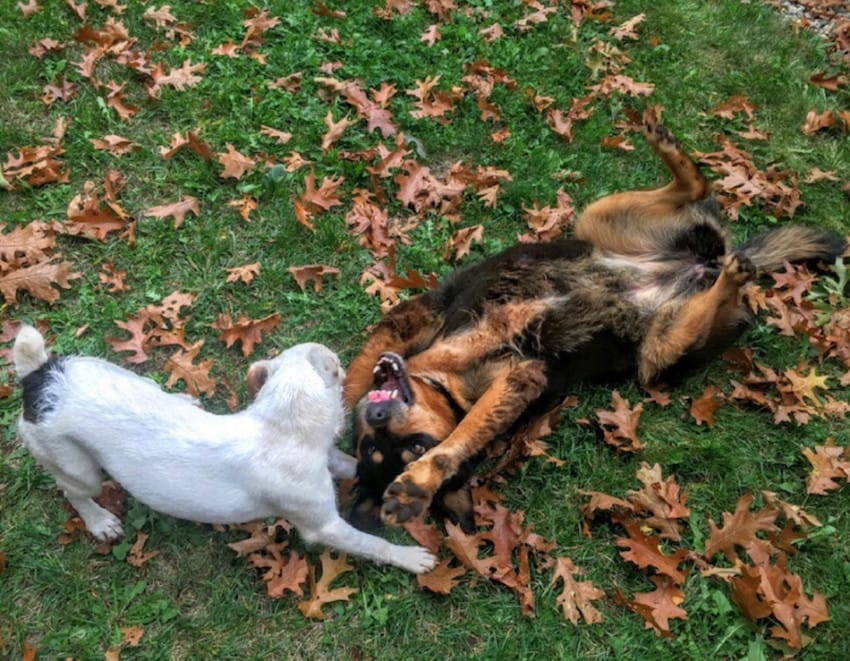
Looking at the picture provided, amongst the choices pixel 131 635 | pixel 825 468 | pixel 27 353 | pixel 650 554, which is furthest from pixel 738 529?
pixel 27 353

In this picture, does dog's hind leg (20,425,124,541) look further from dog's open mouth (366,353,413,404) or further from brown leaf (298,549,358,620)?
dog's open mouth (366,353,413,404)

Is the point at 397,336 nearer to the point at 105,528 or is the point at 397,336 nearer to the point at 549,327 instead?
the point at 549,327

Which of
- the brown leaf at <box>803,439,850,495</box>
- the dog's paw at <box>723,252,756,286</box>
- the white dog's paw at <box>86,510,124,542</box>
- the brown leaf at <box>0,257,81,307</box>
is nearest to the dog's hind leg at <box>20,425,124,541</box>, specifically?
the white dog's paw at <box>86,510,124,542</box>

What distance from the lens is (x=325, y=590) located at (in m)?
3.85

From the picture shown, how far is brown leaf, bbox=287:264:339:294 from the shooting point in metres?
5.00

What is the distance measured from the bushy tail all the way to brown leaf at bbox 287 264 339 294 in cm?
307

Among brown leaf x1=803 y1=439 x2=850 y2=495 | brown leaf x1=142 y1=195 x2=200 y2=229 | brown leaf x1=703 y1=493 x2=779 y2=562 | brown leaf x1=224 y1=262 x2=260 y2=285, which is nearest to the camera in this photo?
brown leaf x1=703 y1=493 x2=779 y2=562

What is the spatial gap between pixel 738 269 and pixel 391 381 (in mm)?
2321

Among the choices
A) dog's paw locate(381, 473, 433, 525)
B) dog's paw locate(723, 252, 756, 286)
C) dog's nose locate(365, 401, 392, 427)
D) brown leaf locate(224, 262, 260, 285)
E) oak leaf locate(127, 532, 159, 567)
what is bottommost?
oak leaf locate(127, 532, 159, 567)

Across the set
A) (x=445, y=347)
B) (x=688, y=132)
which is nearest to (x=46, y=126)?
(x=445, y=347)

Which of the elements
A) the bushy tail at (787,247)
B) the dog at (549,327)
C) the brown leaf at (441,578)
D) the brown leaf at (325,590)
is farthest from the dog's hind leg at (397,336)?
the bushy tail at (787,247)

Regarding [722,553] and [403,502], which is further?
[722,553]

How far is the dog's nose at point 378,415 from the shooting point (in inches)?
159

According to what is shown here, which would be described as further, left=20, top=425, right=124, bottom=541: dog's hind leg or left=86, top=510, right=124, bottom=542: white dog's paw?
left=86, top=510, right=124, bottom=542: white dog's paw
